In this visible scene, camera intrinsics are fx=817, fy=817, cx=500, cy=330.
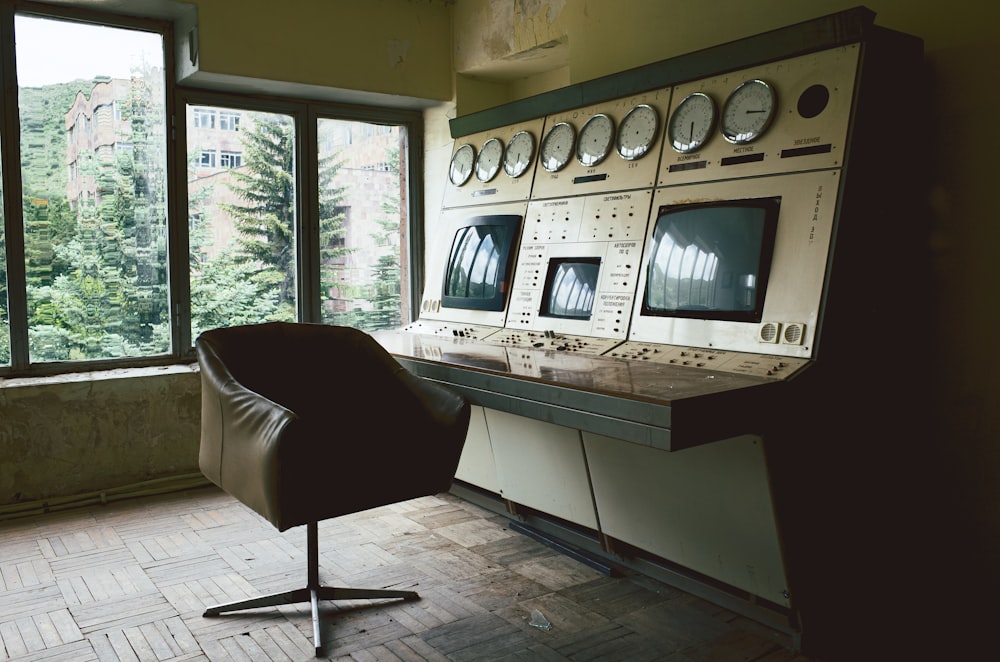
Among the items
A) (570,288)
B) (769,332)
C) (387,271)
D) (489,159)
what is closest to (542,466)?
(570,288)

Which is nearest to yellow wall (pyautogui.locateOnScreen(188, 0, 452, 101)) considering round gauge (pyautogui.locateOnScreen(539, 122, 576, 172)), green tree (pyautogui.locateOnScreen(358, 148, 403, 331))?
green tree (pyautogui.locateOnScreen(358, 148, 403, 331))

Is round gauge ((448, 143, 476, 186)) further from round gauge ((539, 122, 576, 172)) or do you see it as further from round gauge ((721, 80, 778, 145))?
round gauge ((721, 80, 778, 145))

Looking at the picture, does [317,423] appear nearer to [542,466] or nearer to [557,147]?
[542,466]

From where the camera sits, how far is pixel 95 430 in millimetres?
4086

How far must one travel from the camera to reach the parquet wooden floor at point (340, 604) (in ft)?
8.41

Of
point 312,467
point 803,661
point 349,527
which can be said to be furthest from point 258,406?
point 803,661

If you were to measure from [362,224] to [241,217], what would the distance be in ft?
2.40

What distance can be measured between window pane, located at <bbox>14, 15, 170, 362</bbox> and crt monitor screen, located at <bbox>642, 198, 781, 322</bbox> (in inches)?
110

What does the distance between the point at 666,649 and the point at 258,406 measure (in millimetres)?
1479

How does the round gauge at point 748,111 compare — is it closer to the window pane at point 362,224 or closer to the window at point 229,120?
the window pane at point 362,224

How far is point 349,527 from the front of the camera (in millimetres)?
3727

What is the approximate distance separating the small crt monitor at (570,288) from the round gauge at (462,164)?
0.92 meters

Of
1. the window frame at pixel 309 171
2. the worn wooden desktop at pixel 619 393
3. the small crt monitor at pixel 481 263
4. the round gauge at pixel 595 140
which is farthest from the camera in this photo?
the window frame at pixel 309 171

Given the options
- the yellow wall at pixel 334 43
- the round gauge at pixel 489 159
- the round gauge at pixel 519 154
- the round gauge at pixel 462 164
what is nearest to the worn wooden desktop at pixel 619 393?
the round gauge at pixel 519 154
